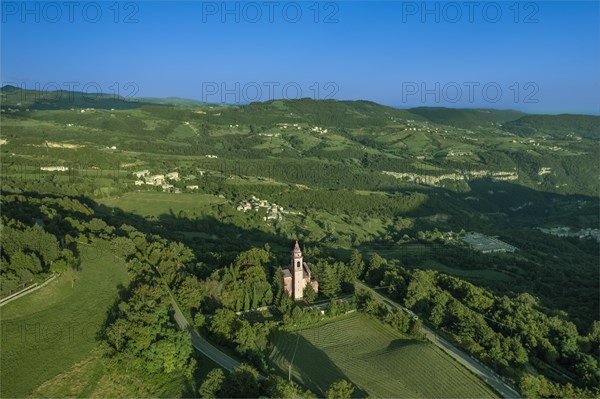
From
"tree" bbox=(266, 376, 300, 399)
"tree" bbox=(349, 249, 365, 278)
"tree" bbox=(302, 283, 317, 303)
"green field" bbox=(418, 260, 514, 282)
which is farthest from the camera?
"green field" bbox=(418, 260, 514, 282)

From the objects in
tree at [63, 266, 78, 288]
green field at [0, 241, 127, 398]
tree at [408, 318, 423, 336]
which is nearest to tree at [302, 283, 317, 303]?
tree at [408, 318, 423, 336]

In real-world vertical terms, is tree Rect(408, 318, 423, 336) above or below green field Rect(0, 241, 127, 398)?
below

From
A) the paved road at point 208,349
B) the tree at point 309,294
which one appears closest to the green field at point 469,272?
the tree at point 309,294

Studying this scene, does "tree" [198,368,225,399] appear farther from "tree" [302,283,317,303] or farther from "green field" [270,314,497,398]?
"tree" [302,283,317,303]

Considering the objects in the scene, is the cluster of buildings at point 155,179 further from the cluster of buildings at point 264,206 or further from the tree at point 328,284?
the tree at point 328,284

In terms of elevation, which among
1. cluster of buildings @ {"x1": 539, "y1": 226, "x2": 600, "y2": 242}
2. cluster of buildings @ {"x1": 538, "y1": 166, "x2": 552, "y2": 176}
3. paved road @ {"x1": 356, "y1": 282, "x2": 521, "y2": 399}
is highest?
cluster of buildings @ {"x1": 538, "y1": 166, "x2": 552, "y2": 176}

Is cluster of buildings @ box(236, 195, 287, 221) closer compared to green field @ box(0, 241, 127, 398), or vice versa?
green field @ box(0, 241, 127, 398)

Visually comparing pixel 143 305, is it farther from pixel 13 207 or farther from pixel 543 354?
pixel 543 354

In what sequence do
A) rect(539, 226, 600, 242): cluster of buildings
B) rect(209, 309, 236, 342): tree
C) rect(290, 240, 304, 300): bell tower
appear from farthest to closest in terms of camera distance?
rect(539, 226, 600, 242): cluster of buildings
rect(290, 240, 304, 300): bell tower
rect(209, 309, 236, 342): tree
